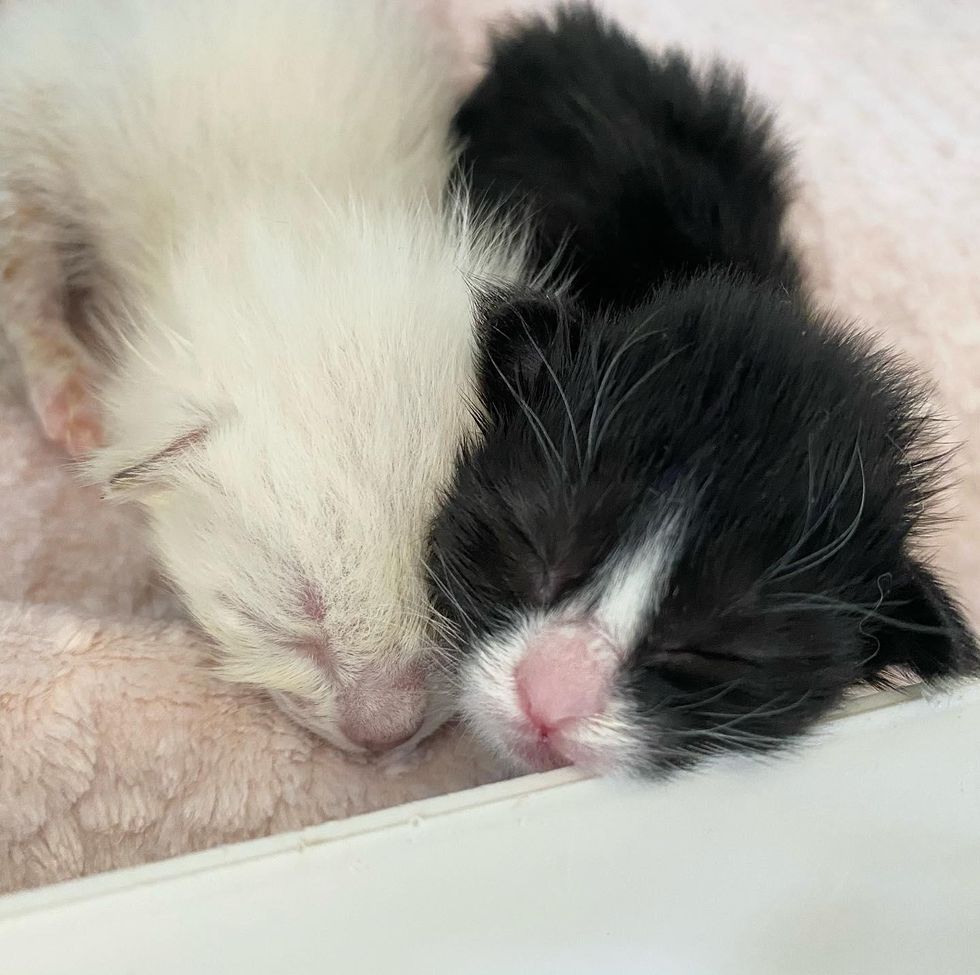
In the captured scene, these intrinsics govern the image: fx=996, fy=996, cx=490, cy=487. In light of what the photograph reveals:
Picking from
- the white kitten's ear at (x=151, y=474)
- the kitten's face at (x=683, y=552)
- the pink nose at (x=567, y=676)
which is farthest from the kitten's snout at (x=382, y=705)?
the white kitten's ear at (x=151, y=474)

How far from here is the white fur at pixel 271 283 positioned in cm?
105

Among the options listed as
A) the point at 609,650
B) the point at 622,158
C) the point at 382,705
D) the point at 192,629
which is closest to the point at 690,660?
the point at 609,650

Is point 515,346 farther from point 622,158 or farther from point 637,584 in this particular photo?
point 622,158

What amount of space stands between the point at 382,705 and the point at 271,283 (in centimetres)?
51

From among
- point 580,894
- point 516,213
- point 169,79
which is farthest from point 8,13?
point 580,894

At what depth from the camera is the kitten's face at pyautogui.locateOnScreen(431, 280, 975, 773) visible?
876 millimetres

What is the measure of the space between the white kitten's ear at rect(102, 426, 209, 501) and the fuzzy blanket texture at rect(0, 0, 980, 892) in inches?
5.7

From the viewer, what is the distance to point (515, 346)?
41.7 inches

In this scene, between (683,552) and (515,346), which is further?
(515,346)

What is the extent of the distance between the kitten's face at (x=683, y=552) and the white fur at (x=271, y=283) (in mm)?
107

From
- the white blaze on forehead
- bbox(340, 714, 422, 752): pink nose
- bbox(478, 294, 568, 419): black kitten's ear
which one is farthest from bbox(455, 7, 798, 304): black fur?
bbox(340, 714, 422, 752): pink nose

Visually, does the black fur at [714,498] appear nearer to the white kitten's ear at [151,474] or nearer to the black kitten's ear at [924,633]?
the black kitten's ear at [924,633]

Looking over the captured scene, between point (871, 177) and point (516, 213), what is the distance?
0.75 meters

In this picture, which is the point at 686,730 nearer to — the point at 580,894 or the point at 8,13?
the point at 580,894
